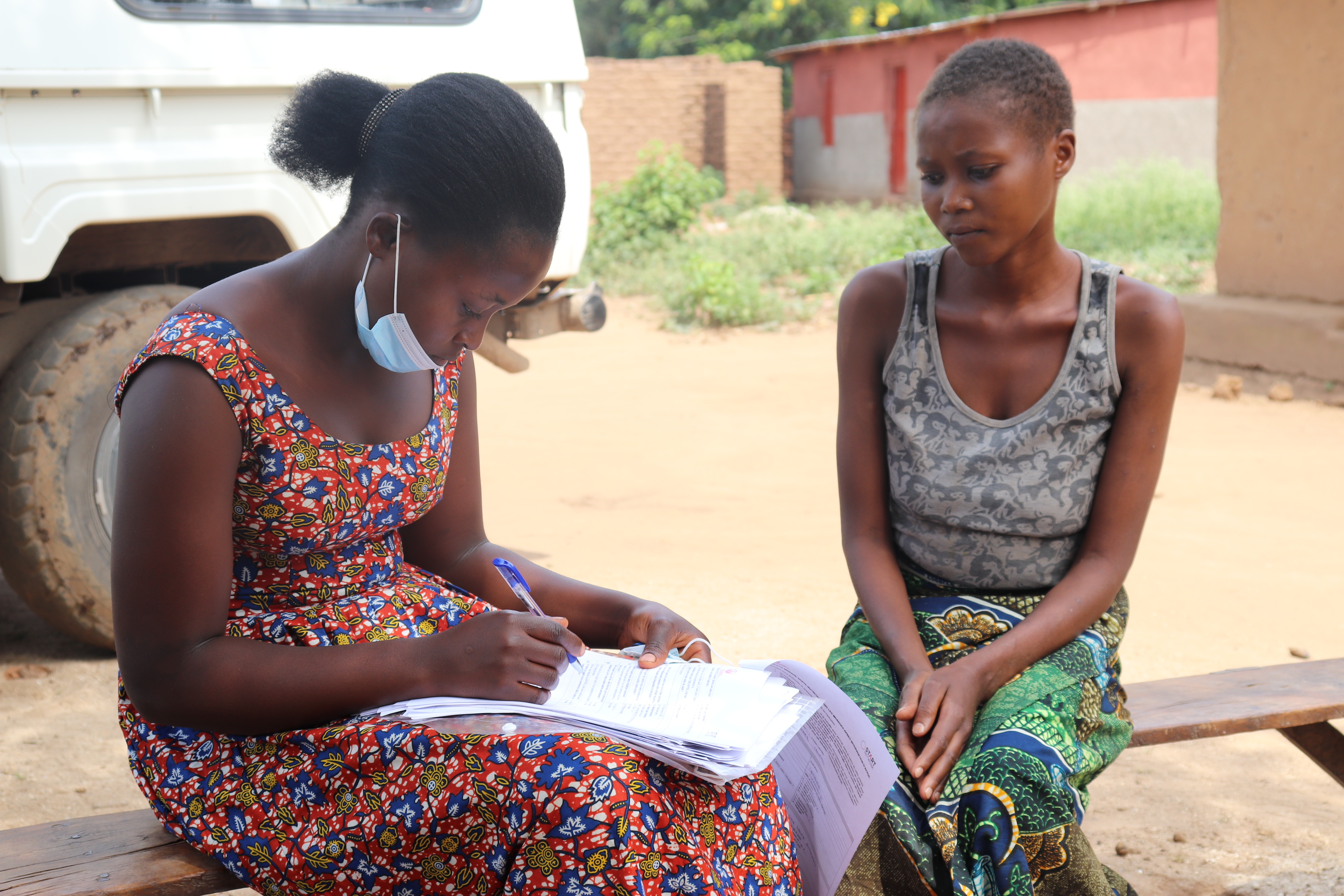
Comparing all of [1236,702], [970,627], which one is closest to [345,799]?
[970,627]

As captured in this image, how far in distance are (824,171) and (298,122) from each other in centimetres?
1765

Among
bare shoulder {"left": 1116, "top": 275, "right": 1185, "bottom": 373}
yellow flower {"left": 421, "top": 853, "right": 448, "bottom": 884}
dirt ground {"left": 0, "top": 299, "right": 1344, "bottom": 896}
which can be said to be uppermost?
bare shoulder {"left": 1116, "top": 275, "right": 1185, "bottom": 373}

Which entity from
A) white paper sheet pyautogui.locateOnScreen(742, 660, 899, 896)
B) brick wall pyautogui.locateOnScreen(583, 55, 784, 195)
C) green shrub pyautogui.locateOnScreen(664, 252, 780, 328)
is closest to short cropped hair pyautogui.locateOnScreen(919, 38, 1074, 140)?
white paper sheet pyautogui.locateOnScreen(742, 660, 899, 896)

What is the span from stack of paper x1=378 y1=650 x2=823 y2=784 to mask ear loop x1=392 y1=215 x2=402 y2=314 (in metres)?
0.53

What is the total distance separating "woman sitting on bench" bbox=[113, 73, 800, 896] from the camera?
149 cm

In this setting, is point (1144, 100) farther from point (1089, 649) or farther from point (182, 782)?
point (182, 782)

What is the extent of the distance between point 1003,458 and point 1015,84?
62 centimetres

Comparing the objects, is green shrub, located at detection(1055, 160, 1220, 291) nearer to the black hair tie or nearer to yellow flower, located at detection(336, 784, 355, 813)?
the black hair tie

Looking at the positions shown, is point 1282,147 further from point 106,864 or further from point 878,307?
point 106,864

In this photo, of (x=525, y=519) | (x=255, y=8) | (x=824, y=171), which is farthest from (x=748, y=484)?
(x=824, y=171)

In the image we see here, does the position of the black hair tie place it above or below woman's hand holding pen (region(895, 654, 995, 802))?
above

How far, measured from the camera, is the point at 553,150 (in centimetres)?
175

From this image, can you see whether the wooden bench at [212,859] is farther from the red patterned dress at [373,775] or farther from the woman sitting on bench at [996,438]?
the woman sitting on bench at [996,438]

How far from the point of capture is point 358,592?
1839mm
